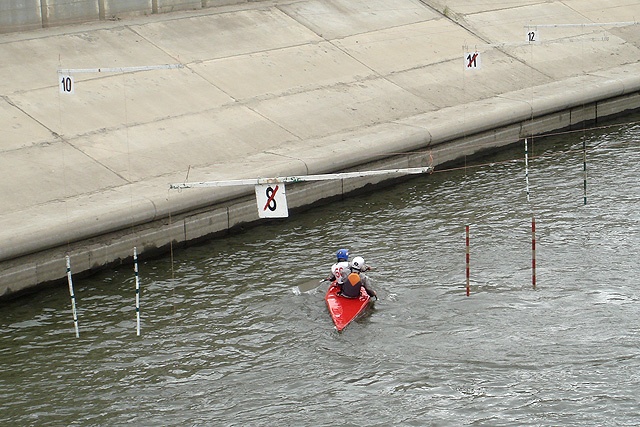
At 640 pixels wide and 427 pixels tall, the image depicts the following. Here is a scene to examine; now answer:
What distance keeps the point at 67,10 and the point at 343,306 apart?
46.9 feet

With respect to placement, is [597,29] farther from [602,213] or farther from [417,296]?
[417,296]

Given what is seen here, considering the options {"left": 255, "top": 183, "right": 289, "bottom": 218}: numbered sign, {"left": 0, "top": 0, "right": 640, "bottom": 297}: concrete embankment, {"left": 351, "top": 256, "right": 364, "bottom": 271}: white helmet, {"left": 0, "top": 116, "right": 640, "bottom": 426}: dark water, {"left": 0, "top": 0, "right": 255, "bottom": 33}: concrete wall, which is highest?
{"left": 0, "top": 0, "right": 255, "bottom": 33}: concrete wall

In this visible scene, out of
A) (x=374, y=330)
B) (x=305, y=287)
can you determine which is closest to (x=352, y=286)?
(x=374, y=330)

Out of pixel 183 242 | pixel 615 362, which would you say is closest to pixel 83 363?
pixel 183 242

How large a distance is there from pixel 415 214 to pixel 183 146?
5428 millimetres

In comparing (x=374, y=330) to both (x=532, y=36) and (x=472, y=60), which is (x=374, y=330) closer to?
(x=472, y=60)

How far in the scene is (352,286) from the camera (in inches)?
747

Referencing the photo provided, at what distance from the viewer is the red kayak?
18.5 metres

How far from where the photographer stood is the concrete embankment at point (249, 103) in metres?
22.1

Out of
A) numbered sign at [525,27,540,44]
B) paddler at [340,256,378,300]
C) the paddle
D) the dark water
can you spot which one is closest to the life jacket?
paddler at [340,256,378,300]

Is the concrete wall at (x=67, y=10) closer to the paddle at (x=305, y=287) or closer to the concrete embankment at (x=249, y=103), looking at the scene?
the concrete embankment at (x=249, y=103)

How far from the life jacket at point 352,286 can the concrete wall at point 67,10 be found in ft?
45.2

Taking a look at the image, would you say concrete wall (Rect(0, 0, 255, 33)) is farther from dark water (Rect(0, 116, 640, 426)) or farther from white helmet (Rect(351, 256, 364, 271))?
white helmet (Rect(351, 256, 364, 271))

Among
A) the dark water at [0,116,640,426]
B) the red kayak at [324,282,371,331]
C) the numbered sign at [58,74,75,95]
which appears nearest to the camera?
the dark water at [0,116,640,426]
